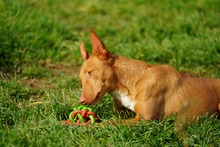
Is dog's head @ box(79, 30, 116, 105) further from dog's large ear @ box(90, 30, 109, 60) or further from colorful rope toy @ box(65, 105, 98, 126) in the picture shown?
colorful rope toy @ box(65, 105, 98, 126)

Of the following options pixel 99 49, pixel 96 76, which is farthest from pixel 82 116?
pixel 99 49

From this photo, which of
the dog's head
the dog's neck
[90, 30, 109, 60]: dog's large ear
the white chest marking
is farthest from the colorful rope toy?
[90, 30, 109, 60]: dog's large ear

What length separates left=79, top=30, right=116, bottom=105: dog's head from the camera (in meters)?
6.52

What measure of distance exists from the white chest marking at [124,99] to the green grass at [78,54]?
242 mm

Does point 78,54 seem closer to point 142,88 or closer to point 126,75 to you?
point 126,75

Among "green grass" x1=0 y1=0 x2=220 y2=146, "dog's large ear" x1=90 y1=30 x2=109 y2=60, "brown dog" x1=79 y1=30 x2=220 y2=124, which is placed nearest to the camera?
"green grass" x1=0 y1=0 x2=220 y2=146

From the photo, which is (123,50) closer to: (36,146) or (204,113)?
(204,113)

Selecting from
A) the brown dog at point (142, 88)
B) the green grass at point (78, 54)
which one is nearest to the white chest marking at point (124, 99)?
the brown dog at point (142, 88)

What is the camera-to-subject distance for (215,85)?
699 centimetres

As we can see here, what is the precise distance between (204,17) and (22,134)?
5.53 m

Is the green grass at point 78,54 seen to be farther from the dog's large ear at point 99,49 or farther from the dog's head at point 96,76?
the dog's large ear at point 99,49

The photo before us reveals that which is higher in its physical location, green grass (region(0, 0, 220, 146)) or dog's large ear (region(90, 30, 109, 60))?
dog's large ear (region(90, 30, 109, 60))

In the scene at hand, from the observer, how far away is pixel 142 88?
21.5ft

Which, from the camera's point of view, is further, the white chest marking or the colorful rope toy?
the white chest marking
